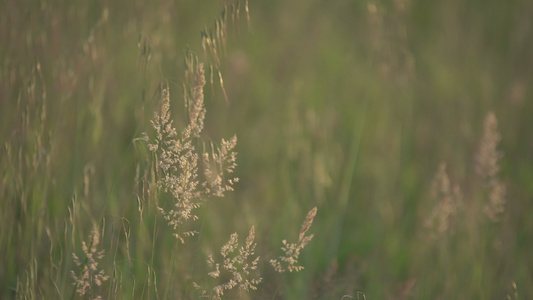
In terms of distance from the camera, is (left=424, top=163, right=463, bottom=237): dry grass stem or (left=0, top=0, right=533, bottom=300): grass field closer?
(left=0, top=0, right=533, bottom=300): grass field

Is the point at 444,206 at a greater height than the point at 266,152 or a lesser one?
lesser

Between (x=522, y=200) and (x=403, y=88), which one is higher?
(x=403, y=88)

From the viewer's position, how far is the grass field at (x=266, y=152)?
167cm

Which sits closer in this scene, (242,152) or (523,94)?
(242,152)

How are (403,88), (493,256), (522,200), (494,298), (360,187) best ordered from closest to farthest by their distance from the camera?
(494,298)
(493,256)
(522,200)
(360,187)
(403,88)

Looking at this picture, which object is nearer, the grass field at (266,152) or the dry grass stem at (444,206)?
the grass field at (266,152)

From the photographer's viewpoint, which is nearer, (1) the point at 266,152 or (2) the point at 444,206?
(2) the point at 444,206

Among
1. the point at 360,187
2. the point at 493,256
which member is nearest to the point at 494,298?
the point at 493,256

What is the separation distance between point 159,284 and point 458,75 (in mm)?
2458

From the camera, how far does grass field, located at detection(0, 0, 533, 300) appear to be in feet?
5.49

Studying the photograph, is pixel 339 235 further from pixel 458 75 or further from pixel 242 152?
pixel 458 75

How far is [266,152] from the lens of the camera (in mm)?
2986

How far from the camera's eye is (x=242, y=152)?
299 cm

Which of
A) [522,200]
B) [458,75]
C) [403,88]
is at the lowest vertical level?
[522,200]
